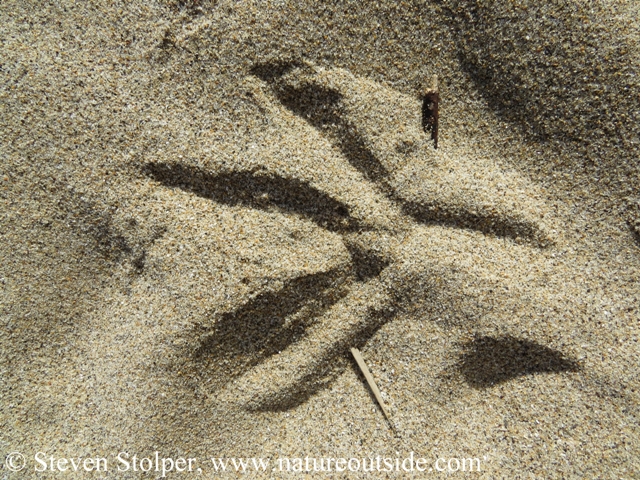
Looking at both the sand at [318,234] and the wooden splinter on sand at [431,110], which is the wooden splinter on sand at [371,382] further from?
the wooden splinter on sand at [431,110]

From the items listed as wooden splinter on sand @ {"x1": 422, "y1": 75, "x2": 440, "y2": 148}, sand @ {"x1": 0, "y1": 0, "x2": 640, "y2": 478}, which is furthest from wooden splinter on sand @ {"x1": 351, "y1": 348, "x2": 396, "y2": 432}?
wooden splinter on sand @ {"x1": 422, "y1": 75, "x2": 440, "y2": 148}

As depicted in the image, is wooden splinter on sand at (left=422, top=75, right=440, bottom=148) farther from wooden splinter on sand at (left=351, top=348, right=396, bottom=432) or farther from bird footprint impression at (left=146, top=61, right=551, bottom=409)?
wooden splinter on sand at (left=351, top=348, right=396, bottom=432)

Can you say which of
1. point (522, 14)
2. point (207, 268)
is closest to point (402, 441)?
point (207, 268)

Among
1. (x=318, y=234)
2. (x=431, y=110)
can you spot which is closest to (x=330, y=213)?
(x=318, y=234)

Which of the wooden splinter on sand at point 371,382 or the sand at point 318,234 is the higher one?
the sand at point 318,234

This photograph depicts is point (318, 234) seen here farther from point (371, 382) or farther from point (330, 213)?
point (371, 382)

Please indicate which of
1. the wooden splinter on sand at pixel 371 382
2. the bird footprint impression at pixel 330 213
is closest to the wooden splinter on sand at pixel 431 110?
the bird footprint impression at pixel 330 213

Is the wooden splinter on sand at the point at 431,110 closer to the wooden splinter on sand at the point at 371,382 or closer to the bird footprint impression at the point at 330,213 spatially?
the bird footprint impression at the point at 330,213
